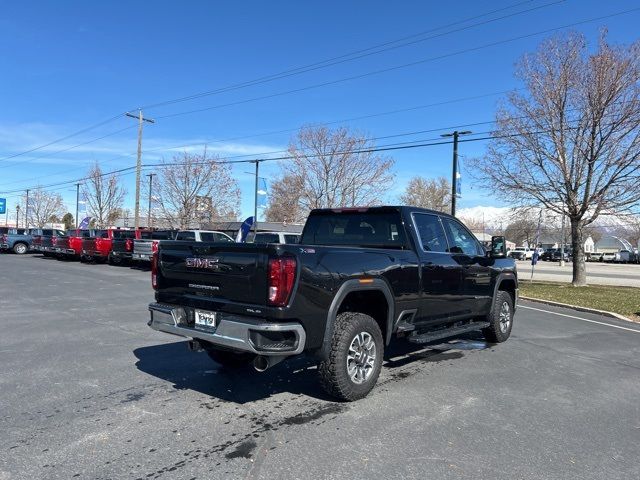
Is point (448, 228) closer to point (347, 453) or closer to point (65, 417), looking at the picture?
point (347, 453)

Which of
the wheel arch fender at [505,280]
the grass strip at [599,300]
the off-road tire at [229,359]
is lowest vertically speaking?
the off-road tire at [229,359]

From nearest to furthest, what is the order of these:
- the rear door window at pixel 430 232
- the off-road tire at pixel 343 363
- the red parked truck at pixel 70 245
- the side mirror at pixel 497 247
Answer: the off-road tire at pixel 343 363
the rear door window at pixel 430 232
the side mirror at pixel 497 247
the red parked truck at pixel 70 245

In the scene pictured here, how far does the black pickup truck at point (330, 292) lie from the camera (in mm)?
4402

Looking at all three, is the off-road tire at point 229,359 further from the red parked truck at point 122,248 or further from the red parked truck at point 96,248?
the red parked truck at point 96,248

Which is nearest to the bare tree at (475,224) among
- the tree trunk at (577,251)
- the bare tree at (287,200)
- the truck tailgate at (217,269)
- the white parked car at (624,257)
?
the white parked car at (624,257)

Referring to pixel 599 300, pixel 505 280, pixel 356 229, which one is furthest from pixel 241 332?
pixel 599 300

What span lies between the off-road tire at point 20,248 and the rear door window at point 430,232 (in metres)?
33.8

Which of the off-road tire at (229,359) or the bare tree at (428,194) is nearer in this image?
the off-road tire at (229,359)

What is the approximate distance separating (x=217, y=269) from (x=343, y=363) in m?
1.48

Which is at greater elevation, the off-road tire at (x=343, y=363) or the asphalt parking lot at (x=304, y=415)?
the off-road tire at (x=343, y=363)

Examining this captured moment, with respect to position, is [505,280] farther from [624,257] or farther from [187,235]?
[624,257]

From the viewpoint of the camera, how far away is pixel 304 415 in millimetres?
4574

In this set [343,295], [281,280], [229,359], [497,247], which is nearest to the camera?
[281,280]

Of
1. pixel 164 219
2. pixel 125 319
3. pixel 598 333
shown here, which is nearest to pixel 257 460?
pixel 125 319
